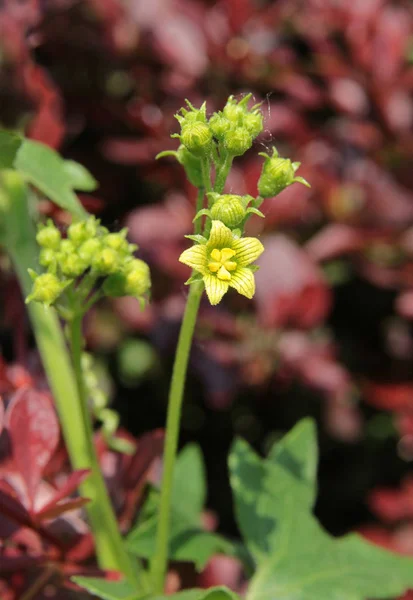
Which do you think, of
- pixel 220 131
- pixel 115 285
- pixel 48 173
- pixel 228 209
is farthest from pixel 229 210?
pixel 48 173

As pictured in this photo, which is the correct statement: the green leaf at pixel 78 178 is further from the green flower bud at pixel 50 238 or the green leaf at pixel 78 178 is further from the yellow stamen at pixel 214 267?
the yellow stamen at pixel 214 267

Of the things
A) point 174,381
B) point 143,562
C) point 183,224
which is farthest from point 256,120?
point 183,224

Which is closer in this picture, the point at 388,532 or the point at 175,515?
the point at 175,515

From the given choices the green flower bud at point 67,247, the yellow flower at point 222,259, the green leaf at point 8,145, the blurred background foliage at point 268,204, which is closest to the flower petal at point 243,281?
the yellow flower at point 222,259

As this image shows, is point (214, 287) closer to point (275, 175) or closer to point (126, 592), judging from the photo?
point (275, 175)

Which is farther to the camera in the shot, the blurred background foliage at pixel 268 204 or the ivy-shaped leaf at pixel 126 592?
the blurred background foliage at pixel 268 204

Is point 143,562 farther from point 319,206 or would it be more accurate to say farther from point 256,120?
point 319,206

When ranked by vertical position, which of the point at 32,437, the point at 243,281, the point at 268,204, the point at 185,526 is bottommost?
the point at 185,526
